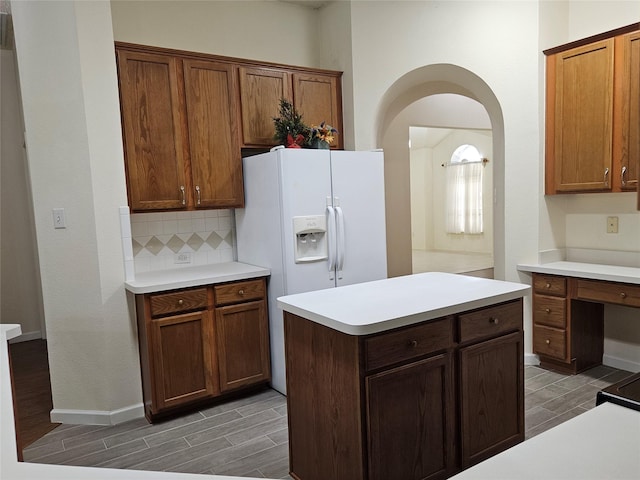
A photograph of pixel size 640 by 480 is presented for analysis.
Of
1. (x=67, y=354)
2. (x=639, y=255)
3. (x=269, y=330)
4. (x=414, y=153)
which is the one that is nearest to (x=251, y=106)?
(x=269, y=330)

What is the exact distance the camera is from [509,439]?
232 cm

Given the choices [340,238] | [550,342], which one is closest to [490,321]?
[340,238]

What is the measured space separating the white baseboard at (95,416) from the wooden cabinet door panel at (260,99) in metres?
2.02

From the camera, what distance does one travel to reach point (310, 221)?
3.25 metres

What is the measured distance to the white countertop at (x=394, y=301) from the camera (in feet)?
6.15

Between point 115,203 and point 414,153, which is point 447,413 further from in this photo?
point 414,153

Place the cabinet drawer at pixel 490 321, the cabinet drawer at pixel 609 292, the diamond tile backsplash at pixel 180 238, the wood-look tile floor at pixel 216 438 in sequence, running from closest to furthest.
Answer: the cabinet drawer at pixel 490 321
the wood-look tile floor at pixel 216 438
the cabinet drawer at pixel 609 292
the diamond tile backsplash at pixel 180 238

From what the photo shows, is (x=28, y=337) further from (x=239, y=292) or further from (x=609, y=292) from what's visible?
(x=609, y=292)

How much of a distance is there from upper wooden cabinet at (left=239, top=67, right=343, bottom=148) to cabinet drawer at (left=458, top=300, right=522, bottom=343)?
6.91ft

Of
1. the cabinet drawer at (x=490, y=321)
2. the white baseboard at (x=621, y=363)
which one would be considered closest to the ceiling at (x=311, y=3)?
the cabinet drawer at (x=490, y=321)

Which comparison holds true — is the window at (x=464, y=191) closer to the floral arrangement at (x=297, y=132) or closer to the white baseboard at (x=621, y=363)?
the white baseboard at (x=621, y=363)

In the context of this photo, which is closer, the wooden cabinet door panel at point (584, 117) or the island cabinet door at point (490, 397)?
the island cabinet door at point (490, 397)

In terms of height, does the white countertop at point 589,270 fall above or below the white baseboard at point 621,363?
above

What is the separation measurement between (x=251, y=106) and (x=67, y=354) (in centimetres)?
213
